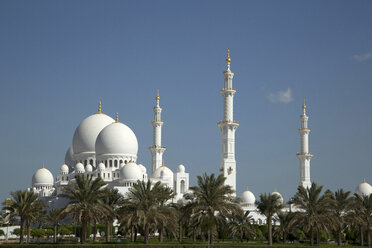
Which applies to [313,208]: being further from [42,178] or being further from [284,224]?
[42,178]

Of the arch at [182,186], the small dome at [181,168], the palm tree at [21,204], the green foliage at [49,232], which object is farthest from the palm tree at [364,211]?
the small dome at [181,168]

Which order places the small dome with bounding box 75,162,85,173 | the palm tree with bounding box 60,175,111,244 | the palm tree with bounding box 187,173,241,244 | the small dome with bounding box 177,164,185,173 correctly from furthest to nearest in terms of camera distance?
the small dome with bounding box 177,164,185,173, the small dome with bounding box 75,162,85,173, the palm tree with bounding box 187,173,241,244, the palm tree with bounding box 60,175,111,244

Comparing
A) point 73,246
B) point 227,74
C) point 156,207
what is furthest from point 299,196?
point 227,74

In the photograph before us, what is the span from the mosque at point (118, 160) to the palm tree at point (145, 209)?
84.5 feet

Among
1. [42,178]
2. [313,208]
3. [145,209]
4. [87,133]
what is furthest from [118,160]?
[313,208]

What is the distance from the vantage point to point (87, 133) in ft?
264

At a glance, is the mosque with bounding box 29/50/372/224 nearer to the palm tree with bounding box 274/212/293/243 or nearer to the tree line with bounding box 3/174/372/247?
the palm tree with bounding box 274/212/293/243

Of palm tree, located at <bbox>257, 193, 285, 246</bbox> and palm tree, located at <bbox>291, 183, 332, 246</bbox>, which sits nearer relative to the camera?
palm tree, located at <bbox>291, 183, 332, 246</bbox>

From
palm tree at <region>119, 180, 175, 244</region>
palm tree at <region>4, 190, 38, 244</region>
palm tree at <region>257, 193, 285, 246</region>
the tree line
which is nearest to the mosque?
palm tree at <region>257, 193, 285, 246</region>

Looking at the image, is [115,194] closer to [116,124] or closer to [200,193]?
[200,193]

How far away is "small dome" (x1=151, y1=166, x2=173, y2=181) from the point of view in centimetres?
7262

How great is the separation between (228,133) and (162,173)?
1148 centimetres

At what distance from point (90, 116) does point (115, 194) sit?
3844 cm

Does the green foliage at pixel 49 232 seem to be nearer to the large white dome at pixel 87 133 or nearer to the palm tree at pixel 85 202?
the palm tree at pixel 85 202
